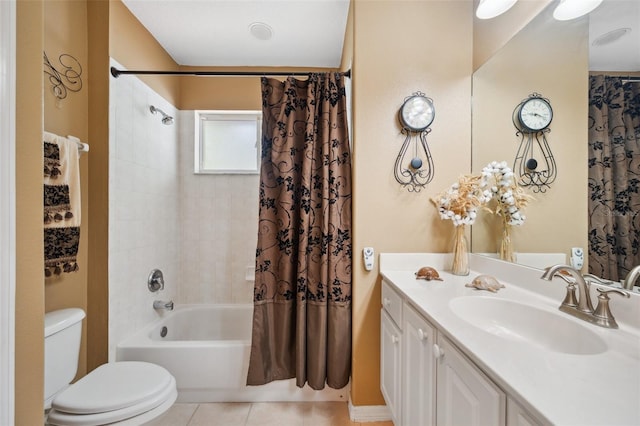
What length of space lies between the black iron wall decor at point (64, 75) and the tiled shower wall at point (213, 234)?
0.90 m

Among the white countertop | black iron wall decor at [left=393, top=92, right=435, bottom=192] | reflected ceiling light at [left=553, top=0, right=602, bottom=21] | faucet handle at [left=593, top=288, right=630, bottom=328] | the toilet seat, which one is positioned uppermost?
reflected ceiling light at [left=553, top=0, right=602, bottom=21]

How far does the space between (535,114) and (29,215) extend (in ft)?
6.01

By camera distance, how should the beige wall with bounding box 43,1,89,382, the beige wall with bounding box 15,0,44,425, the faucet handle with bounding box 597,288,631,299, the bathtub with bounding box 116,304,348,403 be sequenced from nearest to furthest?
the beige wall with bounding box 15,0,44,425
the faucet handle with bounding box 597,288,631,299
the beige wall with bounding box 43,1,89,382
the bathtub with bounding box 116,304,348,403

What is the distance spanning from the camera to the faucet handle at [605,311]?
0.80 m

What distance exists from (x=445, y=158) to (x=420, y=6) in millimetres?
917

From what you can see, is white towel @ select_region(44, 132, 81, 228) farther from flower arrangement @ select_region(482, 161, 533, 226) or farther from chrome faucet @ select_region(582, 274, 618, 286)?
chrome faucet @ select_region(582, 274, 618, 286)

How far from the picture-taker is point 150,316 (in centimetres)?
194

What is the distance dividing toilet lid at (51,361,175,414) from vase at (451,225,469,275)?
1.59m

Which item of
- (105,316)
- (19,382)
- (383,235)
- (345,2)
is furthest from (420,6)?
(105,316)

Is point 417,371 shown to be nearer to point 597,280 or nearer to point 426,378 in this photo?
point 426,378

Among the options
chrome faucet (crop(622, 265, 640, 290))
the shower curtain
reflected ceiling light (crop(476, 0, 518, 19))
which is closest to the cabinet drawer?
the shower curtain

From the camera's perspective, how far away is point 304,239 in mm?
1579

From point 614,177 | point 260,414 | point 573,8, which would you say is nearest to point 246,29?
point 573,8

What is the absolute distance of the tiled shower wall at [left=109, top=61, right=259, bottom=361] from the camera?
64.9 inches
